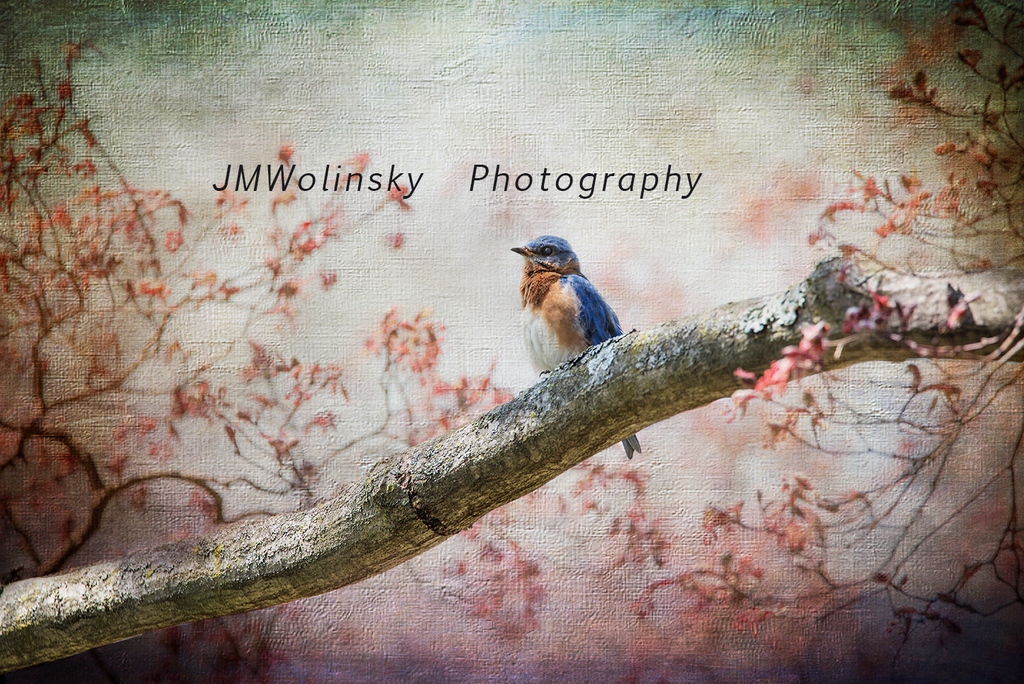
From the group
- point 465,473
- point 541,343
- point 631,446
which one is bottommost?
point 465,473

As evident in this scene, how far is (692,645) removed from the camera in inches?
62.4

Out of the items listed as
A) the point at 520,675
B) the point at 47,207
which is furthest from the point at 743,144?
the point at 47,207

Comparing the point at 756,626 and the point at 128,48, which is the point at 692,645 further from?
the point at 128,48

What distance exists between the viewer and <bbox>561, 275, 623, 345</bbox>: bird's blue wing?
1.52m

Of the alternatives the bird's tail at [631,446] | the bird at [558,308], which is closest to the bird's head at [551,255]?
the bird at [558,308]

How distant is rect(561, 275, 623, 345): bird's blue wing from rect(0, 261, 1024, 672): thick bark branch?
505mm

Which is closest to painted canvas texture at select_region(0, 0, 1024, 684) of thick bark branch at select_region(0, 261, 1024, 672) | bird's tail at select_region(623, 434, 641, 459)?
bird's tail at select_region(623, 434, 641, 459)

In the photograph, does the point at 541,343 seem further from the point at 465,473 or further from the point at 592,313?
the point at 465,473

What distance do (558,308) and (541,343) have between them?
65 millimetres

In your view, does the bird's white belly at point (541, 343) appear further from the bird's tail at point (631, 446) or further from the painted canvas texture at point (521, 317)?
the bird's tail at point (631, 446)

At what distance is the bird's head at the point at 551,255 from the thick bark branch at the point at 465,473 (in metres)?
0.56

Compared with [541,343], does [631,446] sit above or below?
below

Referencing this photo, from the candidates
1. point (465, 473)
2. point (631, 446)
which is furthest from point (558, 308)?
point (465, 473)

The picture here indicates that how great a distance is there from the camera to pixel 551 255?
1.57 m
